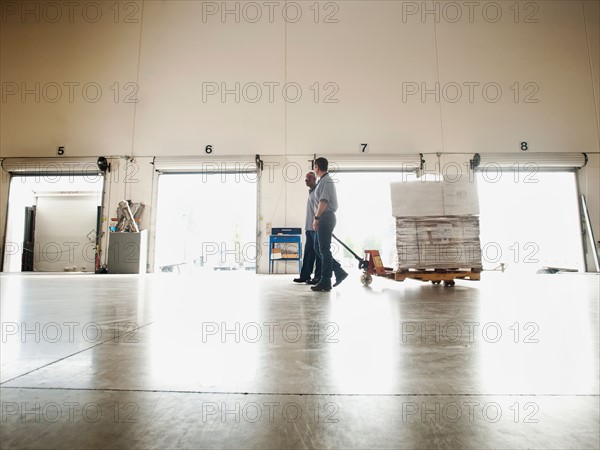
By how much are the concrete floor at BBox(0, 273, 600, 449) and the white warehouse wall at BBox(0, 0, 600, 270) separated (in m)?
7.66

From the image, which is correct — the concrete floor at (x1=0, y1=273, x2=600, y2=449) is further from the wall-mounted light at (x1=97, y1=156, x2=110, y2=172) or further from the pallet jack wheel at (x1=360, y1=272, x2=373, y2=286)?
the wall-mounted light at (x1=97, y1=156, x2=110, y2=172)

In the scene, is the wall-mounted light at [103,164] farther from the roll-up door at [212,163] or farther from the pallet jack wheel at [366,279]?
the pallet jack wheel at [366,279]

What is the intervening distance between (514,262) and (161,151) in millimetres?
11153

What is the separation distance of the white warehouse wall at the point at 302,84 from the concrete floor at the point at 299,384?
25.1 feet

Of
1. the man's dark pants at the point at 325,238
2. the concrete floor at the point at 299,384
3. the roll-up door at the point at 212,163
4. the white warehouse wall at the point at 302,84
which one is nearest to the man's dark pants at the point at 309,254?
the man's dark pants at the point at 325,238

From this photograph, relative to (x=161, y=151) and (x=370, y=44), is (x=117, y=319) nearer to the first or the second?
(x=161, y=151)

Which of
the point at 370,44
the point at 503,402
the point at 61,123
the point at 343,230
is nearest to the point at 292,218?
the point at 343,230

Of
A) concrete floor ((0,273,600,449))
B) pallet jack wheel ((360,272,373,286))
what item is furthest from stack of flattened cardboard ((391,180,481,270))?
concrete floor ((0,273,600,449))

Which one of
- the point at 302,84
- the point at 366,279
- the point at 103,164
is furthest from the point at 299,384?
the point at 103,164

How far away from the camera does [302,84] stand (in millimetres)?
9352

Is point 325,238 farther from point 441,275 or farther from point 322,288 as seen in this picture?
point 441,275

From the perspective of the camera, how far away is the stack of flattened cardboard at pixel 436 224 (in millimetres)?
4156

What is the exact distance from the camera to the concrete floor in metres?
0.53

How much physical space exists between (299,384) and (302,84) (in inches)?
383
